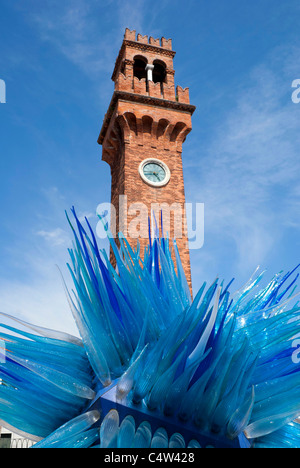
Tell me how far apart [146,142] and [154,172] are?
1.20m

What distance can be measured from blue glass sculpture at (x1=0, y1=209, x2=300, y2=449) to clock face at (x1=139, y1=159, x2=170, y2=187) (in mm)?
9096

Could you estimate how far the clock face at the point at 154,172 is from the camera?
486 inches

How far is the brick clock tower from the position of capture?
11852 millimetres

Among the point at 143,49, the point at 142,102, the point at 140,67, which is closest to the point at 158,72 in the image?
the point at 140,67

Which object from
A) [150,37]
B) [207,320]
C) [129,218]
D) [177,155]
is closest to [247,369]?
[207,320]

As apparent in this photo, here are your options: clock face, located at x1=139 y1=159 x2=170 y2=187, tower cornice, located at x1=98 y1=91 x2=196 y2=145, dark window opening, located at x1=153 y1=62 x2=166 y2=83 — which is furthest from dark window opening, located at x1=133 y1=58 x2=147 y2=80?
clock face, located at x1=139 y1=159 x2=170 y2=187

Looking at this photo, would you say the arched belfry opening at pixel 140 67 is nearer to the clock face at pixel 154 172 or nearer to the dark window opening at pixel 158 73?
the dark window opening at pixel 158 73

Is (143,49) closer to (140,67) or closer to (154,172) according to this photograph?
(140,67)

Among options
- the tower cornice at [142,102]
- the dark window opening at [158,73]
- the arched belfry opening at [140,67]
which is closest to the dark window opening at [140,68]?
the arched belfry opening at [140,67]

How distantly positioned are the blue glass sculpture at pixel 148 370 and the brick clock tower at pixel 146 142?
7.85 m

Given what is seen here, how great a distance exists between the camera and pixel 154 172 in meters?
12.6

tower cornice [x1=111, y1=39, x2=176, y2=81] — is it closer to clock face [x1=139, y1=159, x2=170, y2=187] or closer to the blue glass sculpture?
clock face [x1=139, y1=159, x2=170, y2=187]
